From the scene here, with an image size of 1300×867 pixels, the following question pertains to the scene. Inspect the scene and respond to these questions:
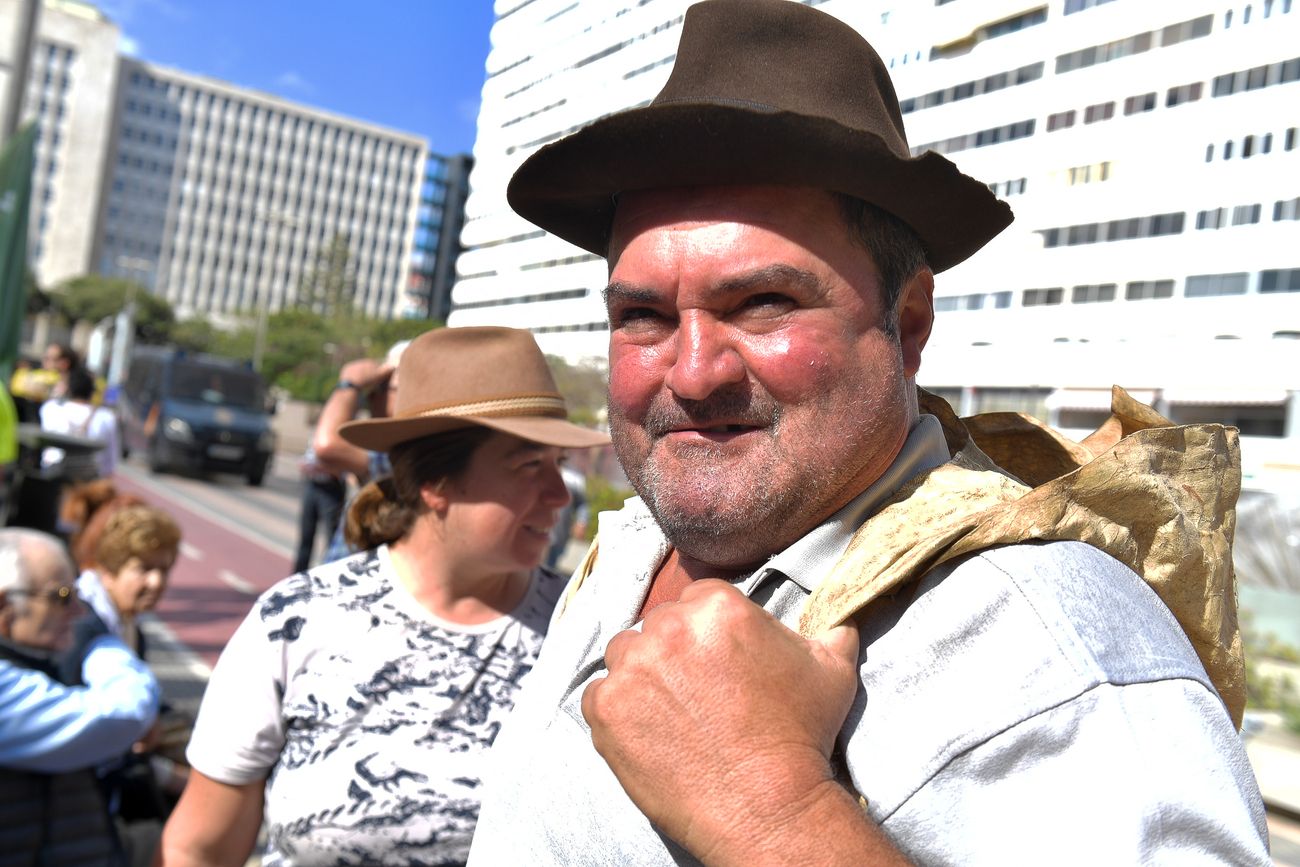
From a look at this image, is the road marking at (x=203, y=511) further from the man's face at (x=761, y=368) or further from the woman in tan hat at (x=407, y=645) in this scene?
the man's face at (x=761, y=368)

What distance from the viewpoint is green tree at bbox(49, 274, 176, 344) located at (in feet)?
260

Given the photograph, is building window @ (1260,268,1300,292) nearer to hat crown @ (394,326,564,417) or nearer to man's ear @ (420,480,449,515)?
hat crown @ (394,326,564,417)

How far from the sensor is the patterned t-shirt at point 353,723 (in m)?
2.21

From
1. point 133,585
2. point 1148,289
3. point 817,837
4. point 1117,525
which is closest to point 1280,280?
point 1148,289

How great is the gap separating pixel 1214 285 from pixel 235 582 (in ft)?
33.7

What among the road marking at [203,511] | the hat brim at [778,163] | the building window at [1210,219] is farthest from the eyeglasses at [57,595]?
the road marking at [203,511]

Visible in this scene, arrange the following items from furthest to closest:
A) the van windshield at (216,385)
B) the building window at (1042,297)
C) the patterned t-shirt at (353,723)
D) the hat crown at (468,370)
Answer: the van windshield at (216,385) < the hat crown at (468,370) < the patterned t-shirt at (353,723) < the building window at (1042,297)

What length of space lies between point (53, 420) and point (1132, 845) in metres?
9.42

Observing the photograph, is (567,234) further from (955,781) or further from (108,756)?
(108,756)

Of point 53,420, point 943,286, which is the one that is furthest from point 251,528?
point 943,286

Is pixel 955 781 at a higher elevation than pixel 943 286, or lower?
lower

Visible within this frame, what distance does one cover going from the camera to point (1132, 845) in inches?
34.2

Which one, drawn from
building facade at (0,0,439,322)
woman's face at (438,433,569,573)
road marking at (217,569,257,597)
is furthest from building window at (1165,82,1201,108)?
building facade at (0,0,439,322)

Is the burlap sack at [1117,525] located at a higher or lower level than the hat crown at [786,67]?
lower
